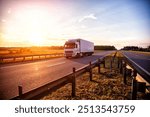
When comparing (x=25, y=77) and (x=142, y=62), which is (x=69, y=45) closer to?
(x=142, y=62)

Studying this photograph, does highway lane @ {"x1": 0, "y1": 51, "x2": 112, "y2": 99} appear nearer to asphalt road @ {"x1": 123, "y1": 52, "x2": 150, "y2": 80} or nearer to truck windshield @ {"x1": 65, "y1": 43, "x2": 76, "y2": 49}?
asphalt road @ {"x1": 123, "y1": 52, "x2": 150, "y2": 80}

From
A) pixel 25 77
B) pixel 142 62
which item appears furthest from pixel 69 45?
pixel 25 77

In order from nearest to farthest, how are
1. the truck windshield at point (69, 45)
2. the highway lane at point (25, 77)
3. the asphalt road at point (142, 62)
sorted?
the highway lane at point (25, 77) → the asphalt road at point (142, 62) → the truck windshield at point (69, 45)

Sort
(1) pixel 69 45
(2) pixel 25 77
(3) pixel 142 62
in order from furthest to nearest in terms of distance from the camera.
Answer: (1) pixel 69 45, (3) pixel 142 62, (2) pixel 25 77

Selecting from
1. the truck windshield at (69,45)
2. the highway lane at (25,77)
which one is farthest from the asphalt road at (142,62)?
the truck windshield at (69,45)

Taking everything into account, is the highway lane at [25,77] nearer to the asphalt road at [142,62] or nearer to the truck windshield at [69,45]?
the asphalt road at [142,62]

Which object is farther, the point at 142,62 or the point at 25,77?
the point at 142,62

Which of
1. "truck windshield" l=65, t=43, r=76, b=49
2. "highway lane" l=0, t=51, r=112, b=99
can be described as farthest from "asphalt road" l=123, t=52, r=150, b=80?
"truck windshield" l=65, t=43, r=76, b=49

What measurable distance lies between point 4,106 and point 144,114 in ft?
9.07

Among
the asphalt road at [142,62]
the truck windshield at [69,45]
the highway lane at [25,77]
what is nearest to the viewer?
the highway lane at [25,77]

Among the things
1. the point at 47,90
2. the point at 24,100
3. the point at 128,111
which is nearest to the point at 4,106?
the point at 24,100

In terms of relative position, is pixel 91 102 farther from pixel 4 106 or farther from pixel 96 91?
pixel 96 91

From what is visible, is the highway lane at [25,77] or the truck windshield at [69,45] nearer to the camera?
the highway lane at [25,77]

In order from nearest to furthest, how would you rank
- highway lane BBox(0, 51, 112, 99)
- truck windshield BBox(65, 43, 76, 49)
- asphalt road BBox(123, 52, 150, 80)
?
highway lane BBox(0, 51, 112, 99) → asphalt road BBox(123, 52, 150, 80) → truck windshield BBox(65, 43, 76, 49)
